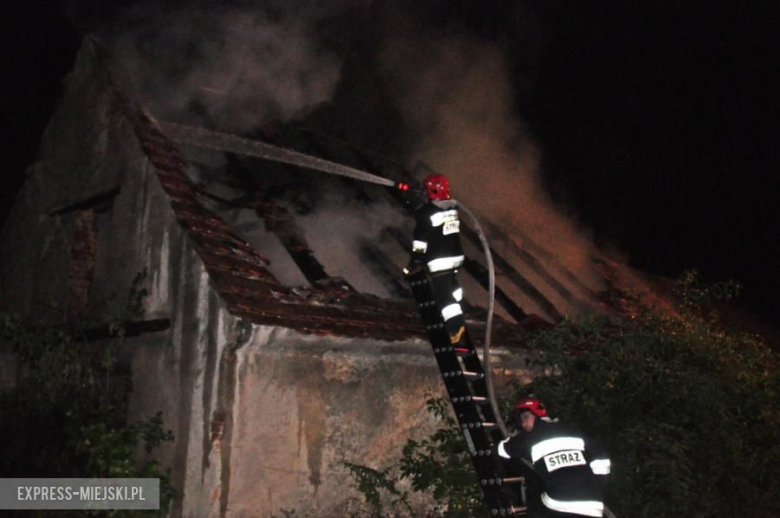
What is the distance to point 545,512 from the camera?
4633mm

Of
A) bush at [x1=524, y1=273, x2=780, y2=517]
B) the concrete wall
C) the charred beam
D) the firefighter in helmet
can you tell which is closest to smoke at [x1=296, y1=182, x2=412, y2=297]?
the charred beam

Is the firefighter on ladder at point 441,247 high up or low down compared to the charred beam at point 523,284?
down

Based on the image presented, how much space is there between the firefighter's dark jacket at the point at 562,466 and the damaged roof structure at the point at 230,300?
1.65 meters

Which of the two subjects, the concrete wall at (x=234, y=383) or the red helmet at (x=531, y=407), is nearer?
the red helmet at (x=531, y=407)

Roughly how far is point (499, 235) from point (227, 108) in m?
3.88

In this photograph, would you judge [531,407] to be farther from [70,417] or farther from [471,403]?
[70,417]

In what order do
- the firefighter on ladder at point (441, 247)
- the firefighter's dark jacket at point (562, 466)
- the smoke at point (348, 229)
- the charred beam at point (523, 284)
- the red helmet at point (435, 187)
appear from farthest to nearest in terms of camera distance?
the charred beam at point (523, 284) < the smoke at point (348, 229) < the red helmet at point (435, 187) < the firefighter on ladder at point (441, 247) < the firefighter's dark jacket at point (562, 466)

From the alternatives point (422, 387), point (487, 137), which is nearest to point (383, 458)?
point (422, 387)

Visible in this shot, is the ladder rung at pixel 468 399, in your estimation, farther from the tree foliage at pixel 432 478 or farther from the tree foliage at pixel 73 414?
the tree foliage at pixel 73 414

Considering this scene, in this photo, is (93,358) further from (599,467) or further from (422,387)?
(599,467)

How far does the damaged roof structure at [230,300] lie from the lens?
5.29m

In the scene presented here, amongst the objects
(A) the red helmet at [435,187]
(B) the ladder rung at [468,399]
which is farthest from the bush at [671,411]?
(A) the red helmet at [435,187]

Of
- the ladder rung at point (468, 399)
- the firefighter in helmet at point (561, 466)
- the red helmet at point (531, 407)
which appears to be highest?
the ladder rung at point (468, 399)

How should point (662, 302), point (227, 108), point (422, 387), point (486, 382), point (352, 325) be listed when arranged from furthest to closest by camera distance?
point (662, 302), point (227, 108), point (422, 387), point (352, 325), point (486, 382)
